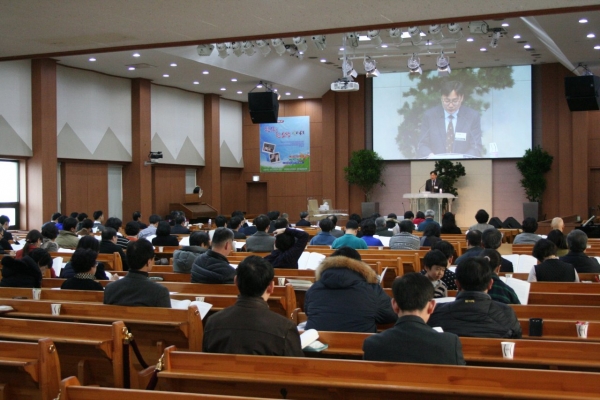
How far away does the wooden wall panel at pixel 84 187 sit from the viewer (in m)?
15.1

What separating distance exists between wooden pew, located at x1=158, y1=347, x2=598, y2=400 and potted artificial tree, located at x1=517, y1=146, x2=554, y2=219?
649 inches

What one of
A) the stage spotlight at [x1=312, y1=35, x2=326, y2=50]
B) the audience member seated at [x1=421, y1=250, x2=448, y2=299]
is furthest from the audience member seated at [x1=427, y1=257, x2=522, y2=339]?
the stage spotlight at [x1=312, y1=35, x2=326, y2=50]

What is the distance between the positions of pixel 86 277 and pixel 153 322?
1463 millimetres

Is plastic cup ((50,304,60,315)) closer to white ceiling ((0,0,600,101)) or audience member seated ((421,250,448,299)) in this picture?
audience member seated ((421,250,448,299))

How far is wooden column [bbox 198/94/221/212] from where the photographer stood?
1950 cm

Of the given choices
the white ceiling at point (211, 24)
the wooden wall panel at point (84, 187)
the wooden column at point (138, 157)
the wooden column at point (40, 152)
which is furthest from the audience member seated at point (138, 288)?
the wooden column at point (138, 157)

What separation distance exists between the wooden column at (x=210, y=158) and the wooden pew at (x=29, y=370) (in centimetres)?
1649

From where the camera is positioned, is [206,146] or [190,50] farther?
[206,146]

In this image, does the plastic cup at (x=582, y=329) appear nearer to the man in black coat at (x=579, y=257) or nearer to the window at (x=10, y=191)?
the man in black coat at (x=579, y=257)

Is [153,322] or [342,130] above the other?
[342,130]

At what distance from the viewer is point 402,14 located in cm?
803

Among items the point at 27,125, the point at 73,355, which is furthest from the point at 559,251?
the point at 27,125

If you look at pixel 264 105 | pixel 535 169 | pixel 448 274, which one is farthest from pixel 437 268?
pixel 535 169

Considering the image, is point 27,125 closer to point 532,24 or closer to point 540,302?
point 532,24
